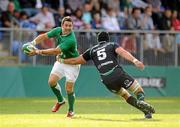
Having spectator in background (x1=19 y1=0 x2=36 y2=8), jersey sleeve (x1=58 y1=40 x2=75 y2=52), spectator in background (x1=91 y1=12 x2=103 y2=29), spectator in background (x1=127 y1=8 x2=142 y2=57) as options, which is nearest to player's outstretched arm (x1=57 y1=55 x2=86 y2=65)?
jersey sleeve (x1=58 y1=40 x2=75 y2=52)

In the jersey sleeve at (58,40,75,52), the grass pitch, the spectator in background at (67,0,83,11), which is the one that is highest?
the spectator in background at (67,0,83,11)

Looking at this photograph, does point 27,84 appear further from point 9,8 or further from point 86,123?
point 86,123

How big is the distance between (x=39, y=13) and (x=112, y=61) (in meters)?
12.2

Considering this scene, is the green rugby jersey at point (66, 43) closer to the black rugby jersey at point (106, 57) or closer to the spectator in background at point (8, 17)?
the black rugby jersey at point (106, 57)

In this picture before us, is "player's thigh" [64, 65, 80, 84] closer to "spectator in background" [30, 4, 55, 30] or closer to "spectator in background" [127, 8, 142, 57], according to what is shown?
"spectator in background" [30, 4, 55, 30]

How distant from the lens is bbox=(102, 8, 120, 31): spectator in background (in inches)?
1155

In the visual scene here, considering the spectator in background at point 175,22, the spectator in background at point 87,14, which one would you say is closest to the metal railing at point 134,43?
the spectator in background at point 87,14

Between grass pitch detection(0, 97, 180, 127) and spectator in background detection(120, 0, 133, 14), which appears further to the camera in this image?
spectator in background detection(120, 0, 133, 14)

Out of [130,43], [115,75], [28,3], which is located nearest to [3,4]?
[28,3]

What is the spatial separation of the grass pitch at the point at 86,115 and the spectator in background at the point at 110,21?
4.86m

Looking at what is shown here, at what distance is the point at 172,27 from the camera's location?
3103cm

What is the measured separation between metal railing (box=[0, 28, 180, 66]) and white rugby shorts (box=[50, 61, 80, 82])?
7.91 m

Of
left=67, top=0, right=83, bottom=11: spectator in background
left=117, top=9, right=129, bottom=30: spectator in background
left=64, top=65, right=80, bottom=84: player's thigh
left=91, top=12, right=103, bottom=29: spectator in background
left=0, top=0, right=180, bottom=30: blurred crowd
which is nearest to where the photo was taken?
left=64, top=65, right=80, bottom=84: player's thigh

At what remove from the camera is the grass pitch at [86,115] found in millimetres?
15555
